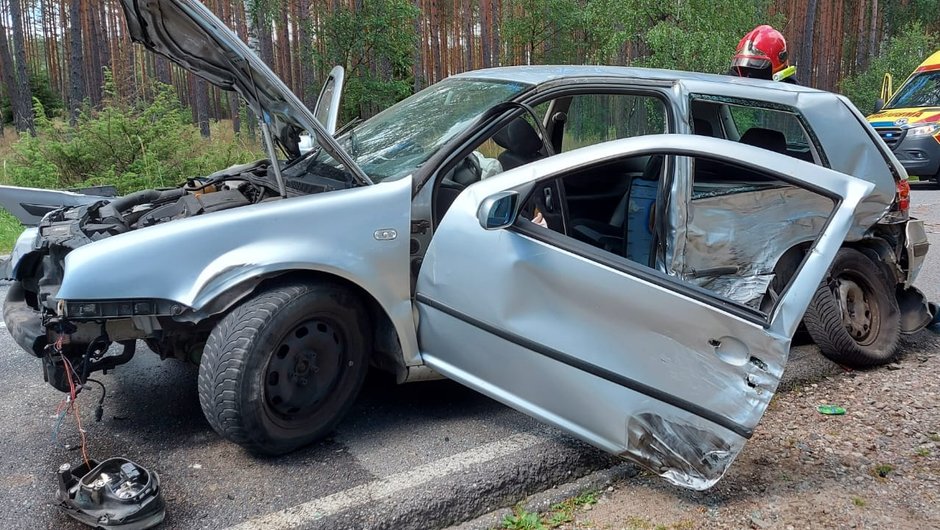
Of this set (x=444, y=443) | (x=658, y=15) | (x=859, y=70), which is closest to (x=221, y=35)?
(x=444, y=443)

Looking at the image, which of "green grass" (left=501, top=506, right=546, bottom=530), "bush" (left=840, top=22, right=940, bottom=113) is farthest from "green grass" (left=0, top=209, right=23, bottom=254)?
"bush" (left=840, top=22, right=940, bottom=113)

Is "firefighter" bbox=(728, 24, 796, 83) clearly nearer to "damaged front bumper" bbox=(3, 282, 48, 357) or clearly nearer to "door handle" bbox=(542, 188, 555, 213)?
"door handle" bbox=(542, 188, 555, 213)

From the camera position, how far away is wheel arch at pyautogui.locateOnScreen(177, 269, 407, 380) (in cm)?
296

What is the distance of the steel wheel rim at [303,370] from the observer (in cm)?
308

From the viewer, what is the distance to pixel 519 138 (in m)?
3.86

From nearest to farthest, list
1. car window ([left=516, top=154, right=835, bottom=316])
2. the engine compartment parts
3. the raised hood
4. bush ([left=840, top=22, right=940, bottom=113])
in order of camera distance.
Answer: the engine compartment parts
the raised hood
car window ([left=516, top=154, right=835, bottom=316])
bush ([left=840, top=22, right=940, bottom=113])

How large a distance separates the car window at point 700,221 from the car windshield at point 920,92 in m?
11.4

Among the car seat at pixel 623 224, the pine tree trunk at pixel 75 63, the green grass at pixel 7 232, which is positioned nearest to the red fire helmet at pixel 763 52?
the car seat at pixel 623 224

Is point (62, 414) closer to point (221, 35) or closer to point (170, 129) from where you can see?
point (221, 35)

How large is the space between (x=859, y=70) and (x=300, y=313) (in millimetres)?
34635

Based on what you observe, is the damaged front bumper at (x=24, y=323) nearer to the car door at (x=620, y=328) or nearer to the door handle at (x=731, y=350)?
the car door at (x=620, y=328)

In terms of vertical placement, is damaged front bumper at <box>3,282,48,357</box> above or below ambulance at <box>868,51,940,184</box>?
below

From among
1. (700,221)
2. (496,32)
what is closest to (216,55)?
(700,221)

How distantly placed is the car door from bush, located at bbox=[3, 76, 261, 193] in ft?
28.3
